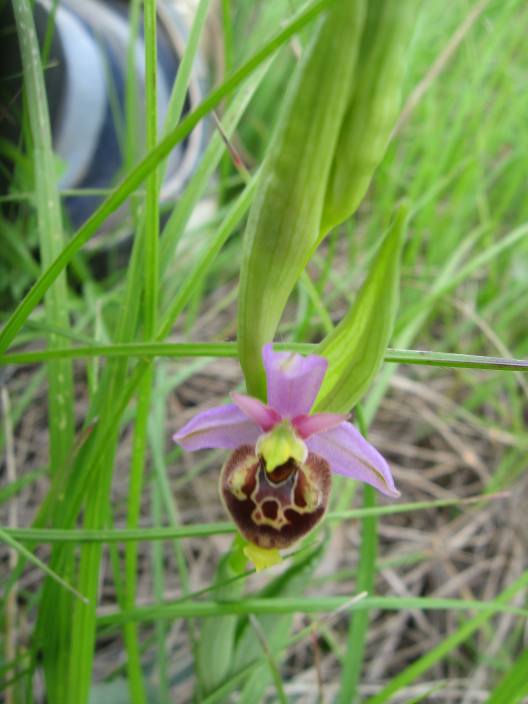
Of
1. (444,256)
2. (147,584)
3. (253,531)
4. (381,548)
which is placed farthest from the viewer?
(444,256)

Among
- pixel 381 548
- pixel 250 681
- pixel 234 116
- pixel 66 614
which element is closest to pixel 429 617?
pixel 381 548

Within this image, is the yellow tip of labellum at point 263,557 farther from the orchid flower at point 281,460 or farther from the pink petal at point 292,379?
the pink petal at point 292,379

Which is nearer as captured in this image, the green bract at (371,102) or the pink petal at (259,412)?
the green bract at (371,102)

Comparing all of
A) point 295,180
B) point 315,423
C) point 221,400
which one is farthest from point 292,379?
point 221,400

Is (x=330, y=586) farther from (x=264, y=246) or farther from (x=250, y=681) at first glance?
(x=264, y=246)

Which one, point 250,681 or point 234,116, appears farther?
point 250,681

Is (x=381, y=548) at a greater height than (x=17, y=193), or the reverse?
(x=17, y=193)

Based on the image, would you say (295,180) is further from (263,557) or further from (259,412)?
(263,557)

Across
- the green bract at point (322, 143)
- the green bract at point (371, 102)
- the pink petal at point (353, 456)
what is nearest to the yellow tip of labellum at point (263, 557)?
the pink petal at point (353, 456)
